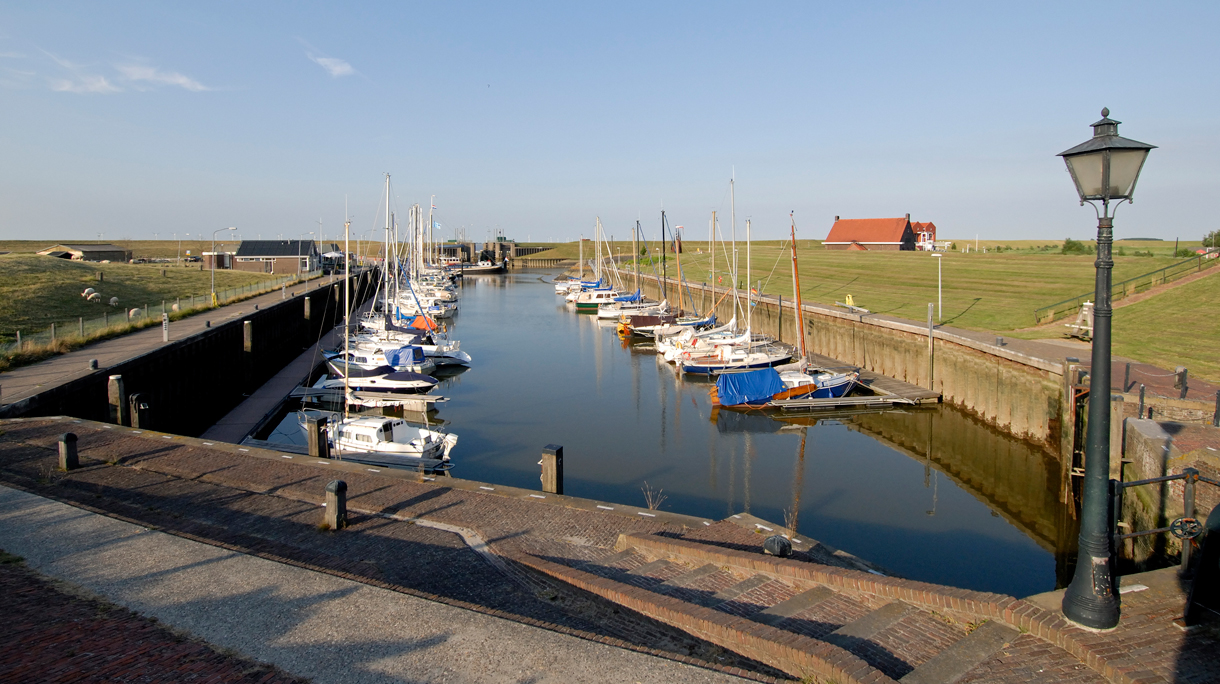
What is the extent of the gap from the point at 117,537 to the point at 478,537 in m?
5.57

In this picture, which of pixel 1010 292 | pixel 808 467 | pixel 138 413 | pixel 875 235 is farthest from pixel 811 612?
pixel 875 235

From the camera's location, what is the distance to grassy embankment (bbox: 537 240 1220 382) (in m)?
28.4

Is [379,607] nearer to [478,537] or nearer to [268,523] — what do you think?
[478,537]

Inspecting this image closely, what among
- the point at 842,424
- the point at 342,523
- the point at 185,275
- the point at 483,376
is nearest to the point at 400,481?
the point at 342,523

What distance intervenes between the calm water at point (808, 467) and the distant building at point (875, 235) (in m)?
79.0

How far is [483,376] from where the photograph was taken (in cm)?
4306

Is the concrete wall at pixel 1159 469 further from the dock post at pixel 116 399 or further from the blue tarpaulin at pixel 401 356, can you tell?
the blue tarpaulin at pixel 401 356

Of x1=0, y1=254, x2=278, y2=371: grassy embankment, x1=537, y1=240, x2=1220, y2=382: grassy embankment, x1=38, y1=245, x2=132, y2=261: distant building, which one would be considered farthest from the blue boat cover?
x1=38, y1=245, x2=132, y2=261: distant building

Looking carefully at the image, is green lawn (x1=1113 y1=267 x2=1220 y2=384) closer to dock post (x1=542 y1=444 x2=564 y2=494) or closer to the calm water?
the calm water

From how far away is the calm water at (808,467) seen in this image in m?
19.3

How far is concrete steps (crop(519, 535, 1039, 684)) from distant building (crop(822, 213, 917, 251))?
107494 mm

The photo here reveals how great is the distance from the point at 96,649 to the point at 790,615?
26.1ft

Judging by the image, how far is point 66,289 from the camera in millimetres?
50156

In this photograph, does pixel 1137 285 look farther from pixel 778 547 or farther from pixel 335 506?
pixel 335 506
